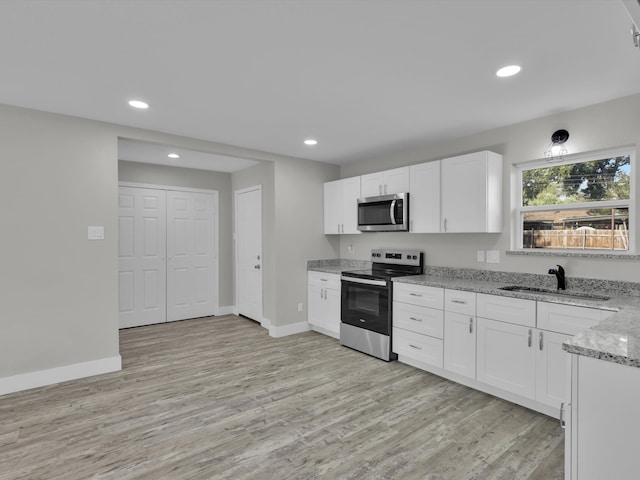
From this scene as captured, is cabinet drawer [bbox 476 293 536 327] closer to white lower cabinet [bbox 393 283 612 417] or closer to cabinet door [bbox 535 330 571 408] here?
white lower cabinet [bbox 393 283 612 417]

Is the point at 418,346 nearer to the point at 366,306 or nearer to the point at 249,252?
the point at 366,306

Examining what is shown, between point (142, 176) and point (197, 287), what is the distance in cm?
192

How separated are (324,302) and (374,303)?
943mm

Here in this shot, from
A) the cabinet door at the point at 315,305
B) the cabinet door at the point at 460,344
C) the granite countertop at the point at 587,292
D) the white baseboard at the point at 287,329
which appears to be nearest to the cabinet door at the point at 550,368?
the granite countertop at the point at 587,292

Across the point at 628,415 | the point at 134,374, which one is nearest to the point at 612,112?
the point at 628,415

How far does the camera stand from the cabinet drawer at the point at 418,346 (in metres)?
3.32

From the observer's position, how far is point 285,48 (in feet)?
6.75

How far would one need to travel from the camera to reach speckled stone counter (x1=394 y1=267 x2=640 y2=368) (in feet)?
4.17

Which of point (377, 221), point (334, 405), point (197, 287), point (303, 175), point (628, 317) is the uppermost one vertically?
point (303, 175)

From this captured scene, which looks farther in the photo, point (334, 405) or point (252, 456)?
point (334, 405)

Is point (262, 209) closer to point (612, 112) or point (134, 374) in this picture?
point (134, 374)

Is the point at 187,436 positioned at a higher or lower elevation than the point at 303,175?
lower

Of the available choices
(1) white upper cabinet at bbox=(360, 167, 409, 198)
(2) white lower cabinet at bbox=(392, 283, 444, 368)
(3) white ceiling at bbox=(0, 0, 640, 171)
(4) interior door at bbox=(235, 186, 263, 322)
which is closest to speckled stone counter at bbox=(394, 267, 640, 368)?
(2) white lower cabinet at bbox=(392, 283, 444, 368)

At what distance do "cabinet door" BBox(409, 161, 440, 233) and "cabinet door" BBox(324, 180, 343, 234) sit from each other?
1.16 metres
